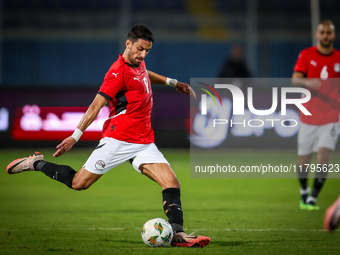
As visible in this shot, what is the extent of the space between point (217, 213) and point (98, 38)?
17.5 m

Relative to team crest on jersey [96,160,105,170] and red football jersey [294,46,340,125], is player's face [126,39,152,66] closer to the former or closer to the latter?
team crest on jersey [96,160,105,170]

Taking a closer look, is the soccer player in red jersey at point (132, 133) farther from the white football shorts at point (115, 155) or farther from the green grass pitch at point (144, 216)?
the green grass pitch at point (144, 216)

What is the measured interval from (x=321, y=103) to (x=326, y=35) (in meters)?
0.92

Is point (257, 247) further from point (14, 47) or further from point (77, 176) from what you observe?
point (14, 47)

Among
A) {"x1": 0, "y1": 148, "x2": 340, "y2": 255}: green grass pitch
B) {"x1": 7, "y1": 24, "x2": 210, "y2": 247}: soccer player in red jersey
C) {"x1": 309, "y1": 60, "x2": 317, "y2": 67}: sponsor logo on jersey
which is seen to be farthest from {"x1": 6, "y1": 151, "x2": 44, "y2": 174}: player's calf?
{"x1": 309, "y1": 60, "x2": 317, "y2": 67}: sponsor logo on jersey

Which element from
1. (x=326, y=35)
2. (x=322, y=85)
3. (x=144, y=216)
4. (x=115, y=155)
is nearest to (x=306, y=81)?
(x=322, y=85)

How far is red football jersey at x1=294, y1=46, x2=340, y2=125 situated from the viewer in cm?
700

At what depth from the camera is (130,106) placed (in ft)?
16.1

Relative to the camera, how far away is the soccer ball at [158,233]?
459 centimetres

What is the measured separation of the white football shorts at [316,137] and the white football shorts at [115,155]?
115 inches

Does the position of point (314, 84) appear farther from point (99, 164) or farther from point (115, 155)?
point (99, 164)

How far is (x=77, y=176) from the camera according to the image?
4.95 m

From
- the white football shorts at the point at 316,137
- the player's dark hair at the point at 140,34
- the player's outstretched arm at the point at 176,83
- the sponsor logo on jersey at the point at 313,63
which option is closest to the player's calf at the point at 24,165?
the player's outstretched arm at the point at 176,83

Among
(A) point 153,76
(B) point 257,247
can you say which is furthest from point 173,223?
(A) point 153,76
